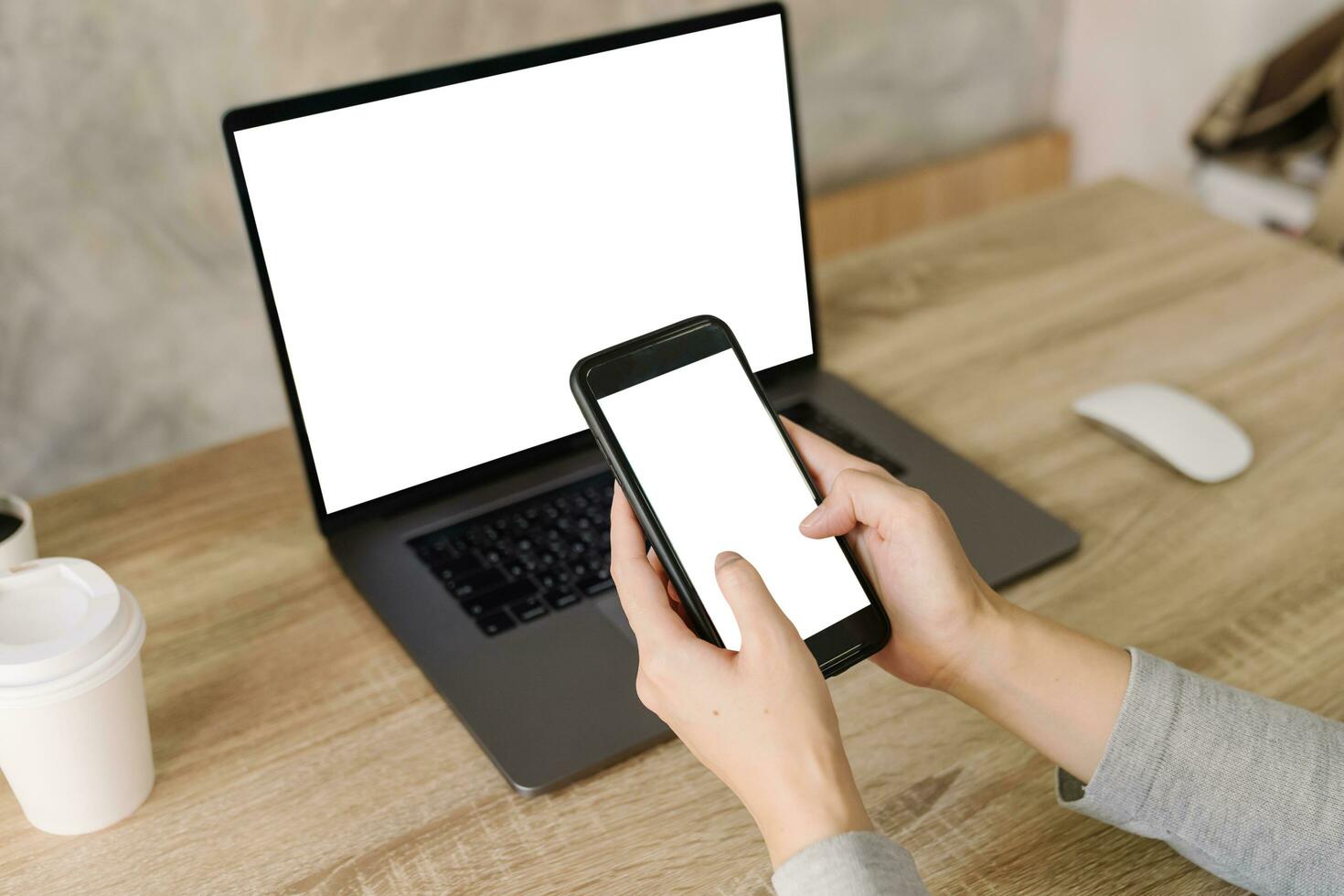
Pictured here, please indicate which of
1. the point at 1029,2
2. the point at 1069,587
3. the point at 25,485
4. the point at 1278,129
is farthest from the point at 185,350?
the point at 1278,129

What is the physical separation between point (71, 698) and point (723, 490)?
34cm

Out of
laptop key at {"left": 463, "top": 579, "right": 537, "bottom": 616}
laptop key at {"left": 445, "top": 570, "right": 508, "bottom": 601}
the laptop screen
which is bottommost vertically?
laptop key at {"left": 463, "top": 579, "right": 537, "bottom": 616}

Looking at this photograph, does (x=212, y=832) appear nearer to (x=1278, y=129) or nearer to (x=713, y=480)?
(x=713, y=480)

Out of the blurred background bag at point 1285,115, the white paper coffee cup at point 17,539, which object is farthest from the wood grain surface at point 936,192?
the white paper coffee cup at point 17,539

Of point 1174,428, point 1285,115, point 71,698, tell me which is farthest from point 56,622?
point 1285,115

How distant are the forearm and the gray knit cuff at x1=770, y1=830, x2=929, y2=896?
149 mm

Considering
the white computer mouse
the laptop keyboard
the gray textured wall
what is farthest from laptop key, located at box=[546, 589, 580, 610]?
the gray textured wall

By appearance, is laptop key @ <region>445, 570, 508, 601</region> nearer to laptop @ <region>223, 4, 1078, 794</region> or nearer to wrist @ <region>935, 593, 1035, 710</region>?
laptop @ <region>223, 4, 1078, 794</region>

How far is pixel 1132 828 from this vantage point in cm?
60

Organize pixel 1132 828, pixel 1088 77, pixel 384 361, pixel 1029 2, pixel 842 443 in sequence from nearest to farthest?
1. pixel 1132 828
2. pixel 384 361
3. pixel 842 443
4. pixel 1029 2
5. pixel 1088 77

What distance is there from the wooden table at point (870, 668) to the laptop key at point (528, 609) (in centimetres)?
7

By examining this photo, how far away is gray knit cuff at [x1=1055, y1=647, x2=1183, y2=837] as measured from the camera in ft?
1.92

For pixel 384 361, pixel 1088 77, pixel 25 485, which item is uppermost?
pixel 384 361

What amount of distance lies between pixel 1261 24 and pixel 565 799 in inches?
71.9
